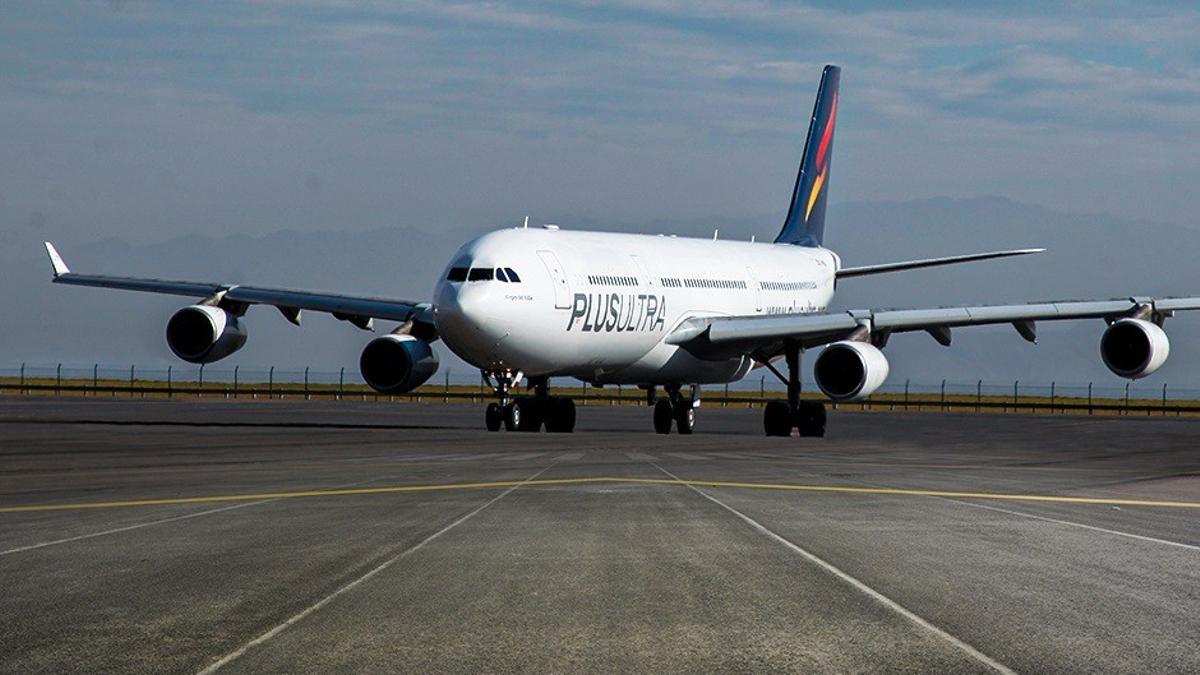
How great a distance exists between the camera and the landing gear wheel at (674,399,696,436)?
47469 millimetres

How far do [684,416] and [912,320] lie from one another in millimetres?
7531

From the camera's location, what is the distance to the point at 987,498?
21.7 m

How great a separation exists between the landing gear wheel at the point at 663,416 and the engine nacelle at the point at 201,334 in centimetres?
1174

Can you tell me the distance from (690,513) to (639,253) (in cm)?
2733

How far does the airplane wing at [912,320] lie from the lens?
4353 centimetres

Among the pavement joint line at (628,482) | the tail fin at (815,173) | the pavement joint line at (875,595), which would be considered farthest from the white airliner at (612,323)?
the pavement joint line at (875,595)

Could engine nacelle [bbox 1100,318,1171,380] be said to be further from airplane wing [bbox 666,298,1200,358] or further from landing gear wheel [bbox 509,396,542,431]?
landing gear wheel [bbox 509,396,542,431]

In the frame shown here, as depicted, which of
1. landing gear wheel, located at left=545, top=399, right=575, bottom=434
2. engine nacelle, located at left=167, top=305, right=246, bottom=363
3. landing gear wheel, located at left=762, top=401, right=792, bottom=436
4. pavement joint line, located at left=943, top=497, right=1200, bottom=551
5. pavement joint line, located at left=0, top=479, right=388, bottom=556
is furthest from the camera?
landing gear wheel, located at left=762, top=401, right=792, bottom=436

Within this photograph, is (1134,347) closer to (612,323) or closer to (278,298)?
(612,323)

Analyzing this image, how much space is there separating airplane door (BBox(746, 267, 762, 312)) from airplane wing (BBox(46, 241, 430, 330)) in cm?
1117

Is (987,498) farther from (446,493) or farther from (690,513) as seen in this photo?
(446,493)

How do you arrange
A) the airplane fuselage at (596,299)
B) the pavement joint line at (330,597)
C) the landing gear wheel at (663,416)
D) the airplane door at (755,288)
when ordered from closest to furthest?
the pavement joint line at (330,597) → the airplane fuselage at (596,299) → the landing gear wheel at (663,416) → the airplane door at (755,288)

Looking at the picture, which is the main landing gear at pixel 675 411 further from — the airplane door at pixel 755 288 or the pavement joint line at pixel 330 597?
the pavement joint line at pixel 330 597

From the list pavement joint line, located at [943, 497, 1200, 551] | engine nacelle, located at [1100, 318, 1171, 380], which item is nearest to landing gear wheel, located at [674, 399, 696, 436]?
engine nacelle, located at [1100, 318, 1171, 380]
